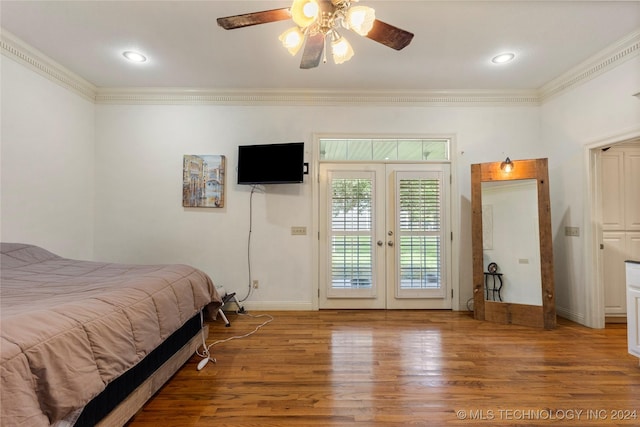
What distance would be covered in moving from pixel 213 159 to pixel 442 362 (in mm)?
3290

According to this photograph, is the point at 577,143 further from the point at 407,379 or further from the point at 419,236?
the point at 407,379

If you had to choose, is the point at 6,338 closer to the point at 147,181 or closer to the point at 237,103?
the point at 147,181

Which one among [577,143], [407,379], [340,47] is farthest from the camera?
[577,143]

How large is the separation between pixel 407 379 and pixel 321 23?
2.45m

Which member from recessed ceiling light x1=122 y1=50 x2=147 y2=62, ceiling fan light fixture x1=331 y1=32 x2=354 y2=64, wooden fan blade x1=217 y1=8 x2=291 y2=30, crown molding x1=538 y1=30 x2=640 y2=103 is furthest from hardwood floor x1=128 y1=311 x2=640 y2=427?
recessed ceiling light x1=122 y1=50 x2=147 y2=62

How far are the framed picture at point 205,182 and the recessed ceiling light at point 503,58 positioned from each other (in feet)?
10.7

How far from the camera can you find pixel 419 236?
3619 millimetres

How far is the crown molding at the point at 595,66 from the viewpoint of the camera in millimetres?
2602

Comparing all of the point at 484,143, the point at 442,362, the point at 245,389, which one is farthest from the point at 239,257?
the point at 484,143

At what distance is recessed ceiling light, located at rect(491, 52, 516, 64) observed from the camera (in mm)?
2840

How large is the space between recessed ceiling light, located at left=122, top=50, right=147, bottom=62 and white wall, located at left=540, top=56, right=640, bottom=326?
472 cm

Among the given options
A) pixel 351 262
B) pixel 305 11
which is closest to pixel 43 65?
pixel 305 11

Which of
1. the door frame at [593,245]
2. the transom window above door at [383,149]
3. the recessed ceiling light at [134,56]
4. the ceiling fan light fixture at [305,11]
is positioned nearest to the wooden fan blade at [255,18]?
the ceiling fan light fixture at [305,11]

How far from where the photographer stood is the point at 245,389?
6.35 feet
